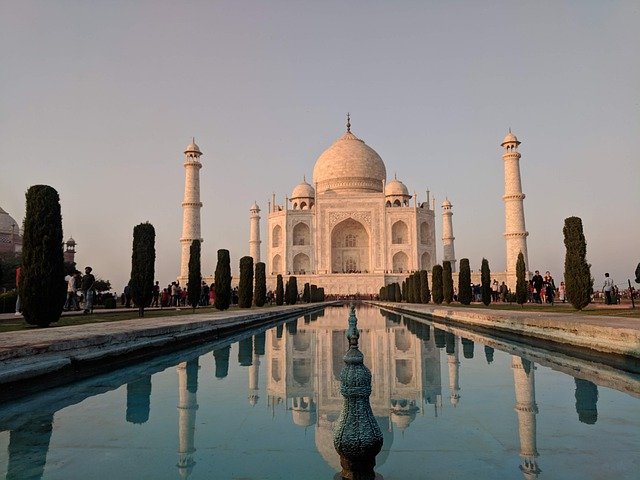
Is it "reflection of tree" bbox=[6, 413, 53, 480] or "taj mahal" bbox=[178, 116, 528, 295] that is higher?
"taj mahal" bbox=[178, 116, 528, 295]

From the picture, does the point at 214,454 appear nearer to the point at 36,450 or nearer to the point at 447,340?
the point at 36,450

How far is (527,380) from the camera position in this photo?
10.7ft

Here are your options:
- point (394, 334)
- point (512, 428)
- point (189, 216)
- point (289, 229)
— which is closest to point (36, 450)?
point (512, 428)

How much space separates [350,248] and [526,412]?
34.5 metres

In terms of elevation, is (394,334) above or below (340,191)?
below

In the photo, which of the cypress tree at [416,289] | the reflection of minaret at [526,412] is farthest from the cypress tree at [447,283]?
the reflection of minaret at [526,412]

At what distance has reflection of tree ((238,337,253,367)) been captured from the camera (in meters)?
4.30

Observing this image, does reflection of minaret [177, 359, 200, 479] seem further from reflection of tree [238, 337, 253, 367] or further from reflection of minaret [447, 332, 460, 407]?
reflection of minaret [447, 332, 460, 407]

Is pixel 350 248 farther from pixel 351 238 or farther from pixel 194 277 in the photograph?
pixel 194 277

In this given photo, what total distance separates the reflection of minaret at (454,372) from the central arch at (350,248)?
3088 cm

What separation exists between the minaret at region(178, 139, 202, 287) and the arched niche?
44.3 ft

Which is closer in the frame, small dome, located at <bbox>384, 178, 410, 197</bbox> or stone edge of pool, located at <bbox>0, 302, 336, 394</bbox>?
stone edge of pool, located at <bbox>0, 302, 336, 394</bbox>

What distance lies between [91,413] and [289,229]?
32.0 meters

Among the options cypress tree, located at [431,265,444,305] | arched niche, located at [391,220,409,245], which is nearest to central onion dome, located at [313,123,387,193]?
arched niche, located at [391,220,409,245]
